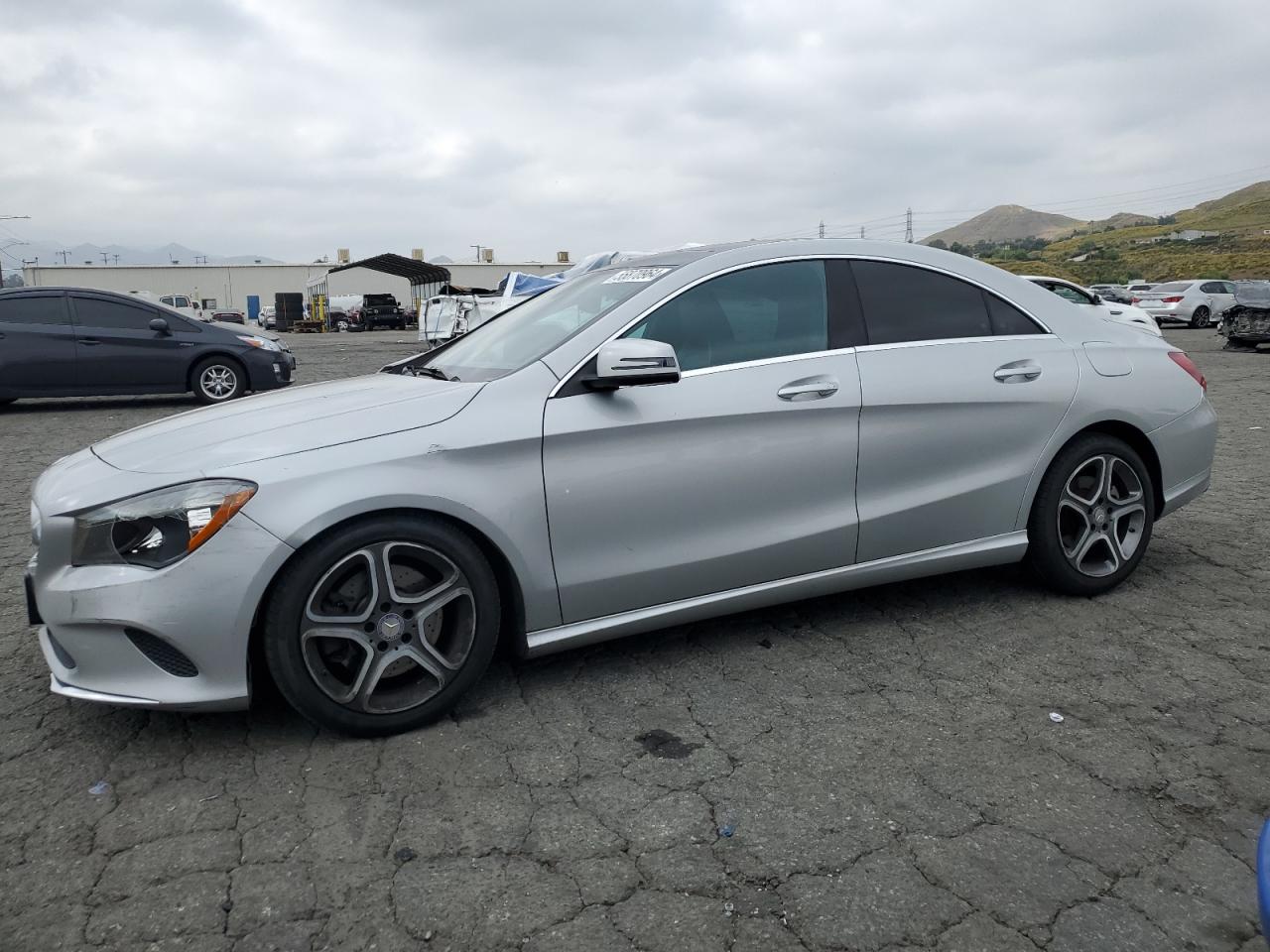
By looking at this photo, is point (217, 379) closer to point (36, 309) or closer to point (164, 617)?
point (36, 309)

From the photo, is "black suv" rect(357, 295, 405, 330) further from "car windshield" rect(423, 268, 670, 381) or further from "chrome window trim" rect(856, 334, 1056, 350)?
"chrome window trim" rect(856, 334, 1056, 350)

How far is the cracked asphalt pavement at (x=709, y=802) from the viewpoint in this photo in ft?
6.98

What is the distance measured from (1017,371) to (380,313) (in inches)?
1699

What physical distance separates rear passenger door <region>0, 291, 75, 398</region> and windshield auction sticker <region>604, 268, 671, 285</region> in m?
9.45

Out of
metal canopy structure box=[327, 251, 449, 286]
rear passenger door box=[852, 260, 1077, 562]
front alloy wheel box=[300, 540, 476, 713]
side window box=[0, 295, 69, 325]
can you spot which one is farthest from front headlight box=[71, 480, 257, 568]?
metal canopy structure box=[327, 251, 449, 286]

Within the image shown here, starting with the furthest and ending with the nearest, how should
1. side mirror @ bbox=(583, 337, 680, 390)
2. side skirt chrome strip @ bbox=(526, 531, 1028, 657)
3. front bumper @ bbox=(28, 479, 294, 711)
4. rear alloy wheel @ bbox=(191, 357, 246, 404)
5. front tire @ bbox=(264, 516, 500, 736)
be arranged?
rear alloy wheel @ bbox=(191, 357, 246, 404) → side skirt chrome strip @ bbox=(526, 531, 1028, 657) → side mirror @ bbox=(583, 337, 680, 390) → front tire @ bbox=(264, 516, 500, 736) → front bumper @ bbox=(28, 479, 294, 711)

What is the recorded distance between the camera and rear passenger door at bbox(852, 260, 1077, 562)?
3645mm

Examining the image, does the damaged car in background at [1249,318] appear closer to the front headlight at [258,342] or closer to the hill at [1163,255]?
the front headlight at [258,342]

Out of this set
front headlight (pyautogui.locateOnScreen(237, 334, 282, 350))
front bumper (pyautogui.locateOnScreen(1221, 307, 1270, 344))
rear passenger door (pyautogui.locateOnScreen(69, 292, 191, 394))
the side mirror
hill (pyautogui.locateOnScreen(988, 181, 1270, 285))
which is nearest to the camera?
the side mirror

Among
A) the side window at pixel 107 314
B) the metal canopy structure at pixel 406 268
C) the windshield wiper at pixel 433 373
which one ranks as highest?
the metal canopy structure at pixel 406 268

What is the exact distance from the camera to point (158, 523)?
2742mm

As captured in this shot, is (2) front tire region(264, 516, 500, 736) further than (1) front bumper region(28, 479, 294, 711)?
Yes

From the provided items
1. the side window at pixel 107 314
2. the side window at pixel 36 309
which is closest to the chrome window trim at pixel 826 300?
the side window at pixel 107 314

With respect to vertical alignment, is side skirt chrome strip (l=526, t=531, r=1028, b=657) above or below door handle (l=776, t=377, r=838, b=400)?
below
